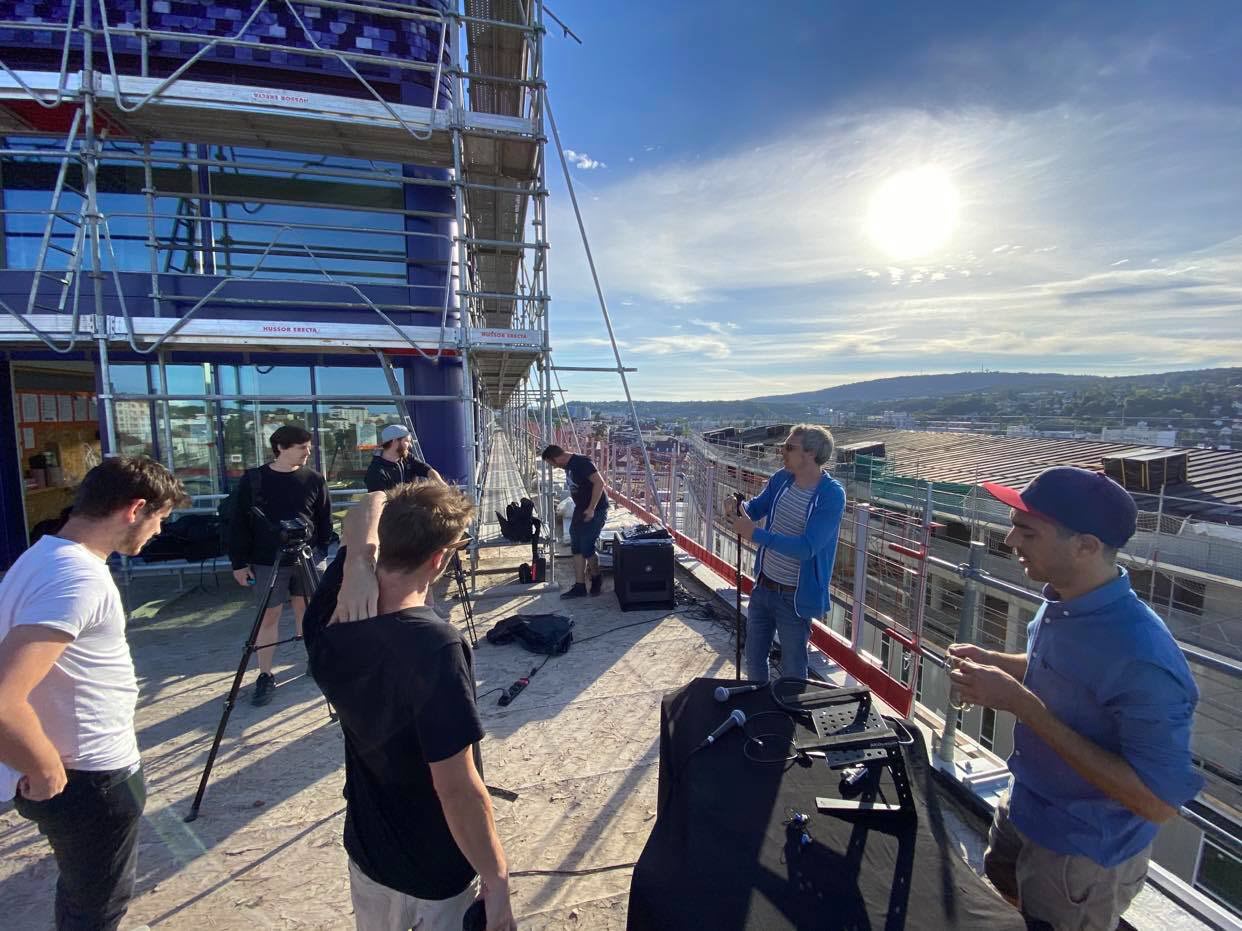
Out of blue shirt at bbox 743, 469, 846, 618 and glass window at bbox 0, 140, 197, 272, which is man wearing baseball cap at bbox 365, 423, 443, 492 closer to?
blue shirt at bbox 743, 469, 846, 618

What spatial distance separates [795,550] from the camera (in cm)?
335

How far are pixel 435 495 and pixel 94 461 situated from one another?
449 inches

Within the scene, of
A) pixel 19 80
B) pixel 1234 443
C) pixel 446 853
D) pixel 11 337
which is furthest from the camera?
pixel 1234 443

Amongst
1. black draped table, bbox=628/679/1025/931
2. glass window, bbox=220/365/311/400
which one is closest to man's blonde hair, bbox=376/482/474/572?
black draped table, bbox=628/679/1025/931

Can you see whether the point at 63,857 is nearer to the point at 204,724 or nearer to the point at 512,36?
the point at 204,724

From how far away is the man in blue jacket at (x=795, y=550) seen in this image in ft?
11.2

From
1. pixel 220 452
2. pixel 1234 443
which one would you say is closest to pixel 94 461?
pixel 220 452

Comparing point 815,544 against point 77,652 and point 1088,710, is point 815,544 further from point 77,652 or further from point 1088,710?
point 77,652

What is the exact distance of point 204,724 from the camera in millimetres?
3992

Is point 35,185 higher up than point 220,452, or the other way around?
point 35,185

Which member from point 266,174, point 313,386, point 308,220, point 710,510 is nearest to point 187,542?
point 313,386

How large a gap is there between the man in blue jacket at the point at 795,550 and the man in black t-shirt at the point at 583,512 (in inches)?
117

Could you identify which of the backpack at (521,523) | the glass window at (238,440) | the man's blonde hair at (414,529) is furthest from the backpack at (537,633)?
the glass window at (238,440)

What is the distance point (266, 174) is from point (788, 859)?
9.62 meters
